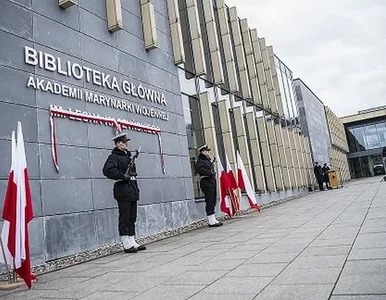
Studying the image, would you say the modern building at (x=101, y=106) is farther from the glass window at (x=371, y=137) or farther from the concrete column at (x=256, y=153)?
the glass window at (x=371, y=137)

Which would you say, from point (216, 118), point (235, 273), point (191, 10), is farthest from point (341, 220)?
point (191, 10)

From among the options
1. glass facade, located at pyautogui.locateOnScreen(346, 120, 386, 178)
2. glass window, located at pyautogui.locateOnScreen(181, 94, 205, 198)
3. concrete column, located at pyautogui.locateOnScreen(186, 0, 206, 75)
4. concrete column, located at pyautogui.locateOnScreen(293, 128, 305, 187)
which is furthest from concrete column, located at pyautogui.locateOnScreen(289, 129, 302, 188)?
glass facade, located at pyautogui.locateOnScreen(346, 120, 386, 178)

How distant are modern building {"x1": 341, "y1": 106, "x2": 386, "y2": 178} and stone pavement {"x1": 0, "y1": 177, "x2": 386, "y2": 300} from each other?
2053 inches

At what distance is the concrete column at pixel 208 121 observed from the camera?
41.0ft

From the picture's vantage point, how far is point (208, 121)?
498 inches

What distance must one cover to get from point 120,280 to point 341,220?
15.4 ft

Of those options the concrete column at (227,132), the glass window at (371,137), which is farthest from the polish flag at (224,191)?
the glass window at (371,137)

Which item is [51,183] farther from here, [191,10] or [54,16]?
[191,10]

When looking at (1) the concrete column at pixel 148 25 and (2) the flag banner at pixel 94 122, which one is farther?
(1) the concrete column at pixel 148 25

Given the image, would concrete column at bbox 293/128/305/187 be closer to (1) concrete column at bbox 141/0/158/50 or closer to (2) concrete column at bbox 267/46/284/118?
(2) concrete column at bbox 267/46/284/118

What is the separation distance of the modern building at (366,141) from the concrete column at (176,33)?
159 feet

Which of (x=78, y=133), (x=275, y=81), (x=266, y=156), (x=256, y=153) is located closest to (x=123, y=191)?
(x=78, y=133)

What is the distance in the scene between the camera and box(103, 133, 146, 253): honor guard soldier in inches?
253

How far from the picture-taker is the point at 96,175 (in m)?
7.50
